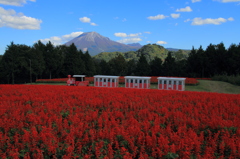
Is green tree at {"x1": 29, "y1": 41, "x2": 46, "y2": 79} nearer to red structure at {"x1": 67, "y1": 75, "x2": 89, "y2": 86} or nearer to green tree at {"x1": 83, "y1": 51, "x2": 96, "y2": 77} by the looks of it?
green tree at {"x1": 83, "y1": 51, "x2": 96, "y2": 77}

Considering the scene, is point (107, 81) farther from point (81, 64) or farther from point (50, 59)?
point (50, 59)

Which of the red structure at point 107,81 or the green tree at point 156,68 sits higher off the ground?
the green tree at point 156,68

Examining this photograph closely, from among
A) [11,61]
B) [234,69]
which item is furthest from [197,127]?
[11,61]

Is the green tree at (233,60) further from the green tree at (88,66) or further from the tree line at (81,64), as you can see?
the green tree at (88,66)

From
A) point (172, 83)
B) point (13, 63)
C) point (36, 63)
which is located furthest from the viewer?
point (36, 63)

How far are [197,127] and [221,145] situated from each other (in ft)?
4.60

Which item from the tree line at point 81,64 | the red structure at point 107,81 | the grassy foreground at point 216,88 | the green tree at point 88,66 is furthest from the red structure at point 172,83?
the green tree at point 88,66

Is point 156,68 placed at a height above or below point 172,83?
above

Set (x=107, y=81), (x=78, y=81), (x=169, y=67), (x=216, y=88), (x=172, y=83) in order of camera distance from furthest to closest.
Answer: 1. (x=169, y=67)
2. (x=107, y=81)
3. (x=78, y=81)
4. (x=216, y=88)
5. (x=172, y=83)

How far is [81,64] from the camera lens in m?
60.7

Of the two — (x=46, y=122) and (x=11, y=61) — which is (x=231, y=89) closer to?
(x=46, y=122)

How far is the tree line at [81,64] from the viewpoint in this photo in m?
51.2

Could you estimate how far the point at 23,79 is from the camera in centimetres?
5838

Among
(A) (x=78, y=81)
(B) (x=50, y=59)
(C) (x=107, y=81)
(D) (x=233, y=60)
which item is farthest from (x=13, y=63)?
(D) (x=233, y=60)
